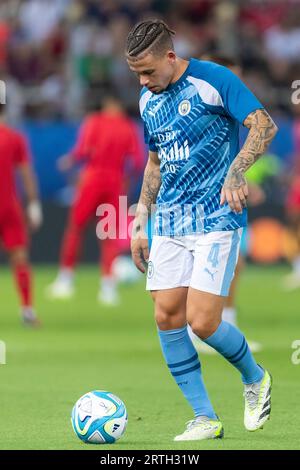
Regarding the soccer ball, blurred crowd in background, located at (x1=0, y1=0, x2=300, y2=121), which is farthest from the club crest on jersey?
blurred crowd in background, located at (x1=0, y1=0, x2=300, y2=121)

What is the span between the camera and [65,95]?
70.2 ft

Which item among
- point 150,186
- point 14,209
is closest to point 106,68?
point 14,209

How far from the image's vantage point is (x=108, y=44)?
2158cm

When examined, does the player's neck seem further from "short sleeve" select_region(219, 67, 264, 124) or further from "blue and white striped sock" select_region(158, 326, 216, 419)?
"blue and white striped sock" select_region(158, 326, 216, 419)

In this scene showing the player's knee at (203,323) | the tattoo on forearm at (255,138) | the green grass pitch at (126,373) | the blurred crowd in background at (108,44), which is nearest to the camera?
the tattoo on forearm at (255,138)

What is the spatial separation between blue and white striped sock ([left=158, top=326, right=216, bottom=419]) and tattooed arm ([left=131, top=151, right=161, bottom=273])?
46 cm

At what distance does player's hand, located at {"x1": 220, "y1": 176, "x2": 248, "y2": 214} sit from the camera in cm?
686

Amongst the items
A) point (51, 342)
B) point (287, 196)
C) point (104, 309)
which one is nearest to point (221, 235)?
point (51, 342)

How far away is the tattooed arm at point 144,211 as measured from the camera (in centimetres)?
760

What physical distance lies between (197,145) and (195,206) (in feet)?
1.15

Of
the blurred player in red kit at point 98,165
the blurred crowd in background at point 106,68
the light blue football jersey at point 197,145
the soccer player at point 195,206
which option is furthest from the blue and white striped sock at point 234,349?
the blurred crowd in background at point 106,68

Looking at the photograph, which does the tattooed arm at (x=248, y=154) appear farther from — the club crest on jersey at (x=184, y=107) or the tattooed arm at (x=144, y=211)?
the tattooed arm at (x=144, y=211)

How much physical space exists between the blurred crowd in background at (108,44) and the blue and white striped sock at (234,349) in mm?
A: 13921

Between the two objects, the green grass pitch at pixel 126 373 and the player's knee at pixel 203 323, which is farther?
the green grass pitch at pixel 126 373
